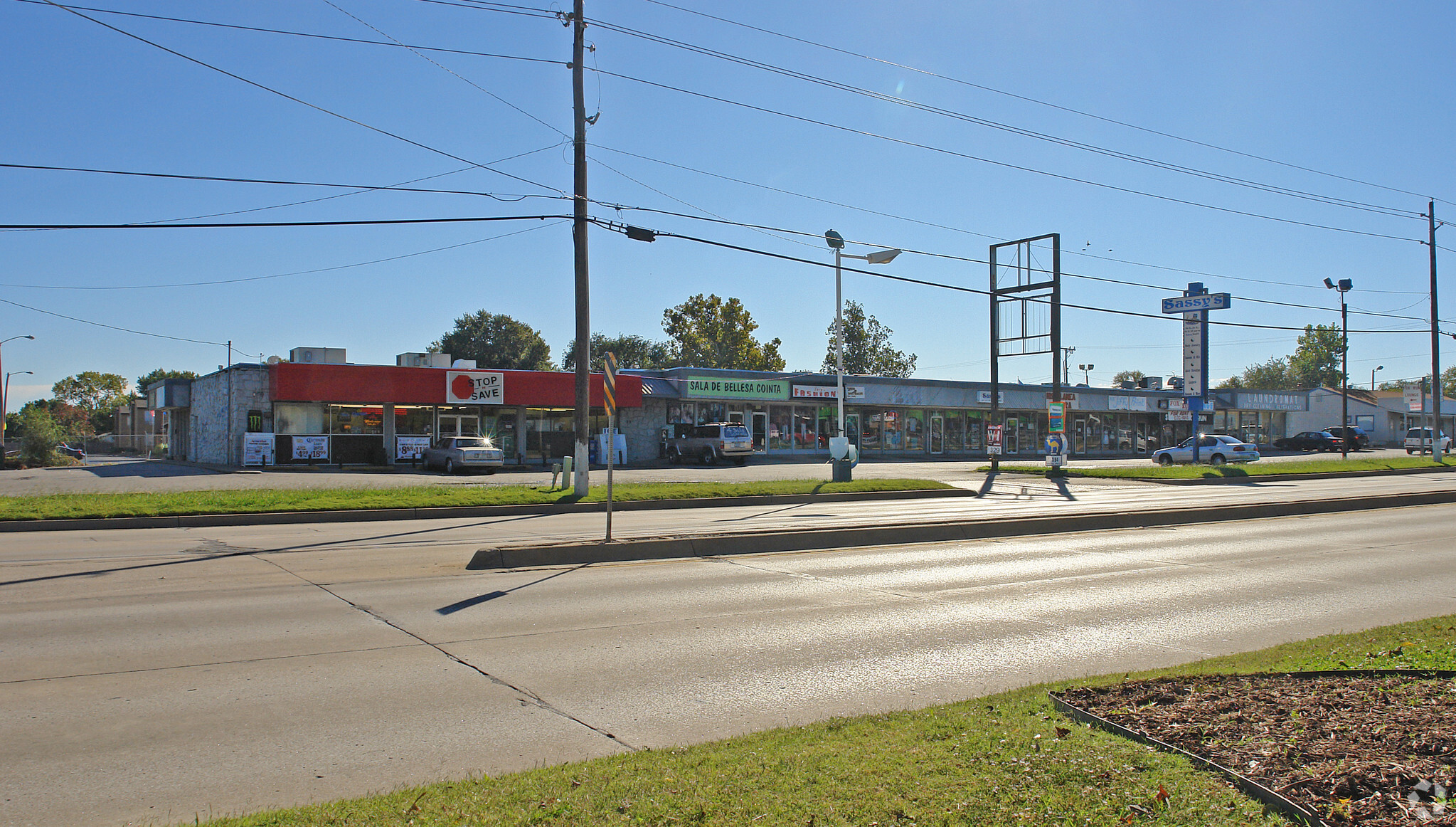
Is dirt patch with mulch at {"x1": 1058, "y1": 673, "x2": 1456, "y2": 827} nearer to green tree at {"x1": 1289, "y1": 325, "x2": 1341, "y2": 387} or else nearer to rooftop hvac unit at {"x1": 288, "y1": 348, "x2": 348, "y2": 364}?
rooftop hvac unit at {"x1": 288, "y1": 348, "x2": 348, "y2": 364}

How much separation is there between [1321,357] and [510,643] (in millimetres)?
153083

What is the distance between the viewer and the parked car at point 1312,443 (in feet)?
219

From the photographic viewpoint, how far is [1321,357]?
131625 millimetres

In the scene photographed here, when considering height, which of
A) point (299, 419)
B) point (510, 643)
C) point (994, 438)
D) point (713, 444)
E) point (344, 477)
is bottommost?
point (510, 643)

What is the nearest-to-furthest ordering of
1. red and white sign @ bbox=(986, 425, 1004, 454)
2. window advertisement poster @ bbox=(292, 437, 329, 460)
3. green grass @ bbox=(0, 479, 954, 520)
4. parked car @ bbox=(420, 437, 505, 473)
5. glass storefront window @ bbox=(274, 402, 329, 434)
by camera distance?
green grass @ bbox=(0, 479, 954, 520) < parked car @ bbox=(420, 437, 505, 473) < red and white sign @ bbox=(986, 425, 1004, 454) < window advertisement poster @ bbox=(292, 437, 329, 460) < glass storefront window @ bbox=(274, 402, 329, 434)

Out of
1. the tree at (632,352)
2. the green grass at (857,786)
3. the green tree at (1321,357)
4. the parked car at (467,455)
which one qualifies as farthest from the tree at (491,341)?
the green tree at (1321,357)

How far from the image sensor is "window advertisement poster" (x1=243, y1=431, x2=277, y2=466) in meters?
35.4

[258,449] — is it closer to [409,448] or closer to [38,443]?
[409,448]

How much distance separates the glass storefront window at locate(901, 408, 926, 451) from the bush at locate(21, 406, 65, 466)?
4426 centimetres

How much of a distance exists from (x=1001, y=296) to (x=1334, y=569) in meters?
24.4

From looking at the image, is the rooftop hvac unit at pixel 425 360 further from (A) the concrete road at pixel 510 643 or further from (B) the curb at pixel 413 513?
(A) the concrete road at pixel 510 643

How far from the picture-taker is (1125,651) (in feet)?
23.6

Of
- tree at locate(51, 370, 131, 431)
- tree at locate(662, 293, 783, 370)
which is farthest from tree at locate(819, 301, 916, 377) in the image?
tree at locate(51, 370, 131, 431)

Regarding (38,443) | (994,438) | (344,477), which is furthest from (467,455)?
(38,443)
